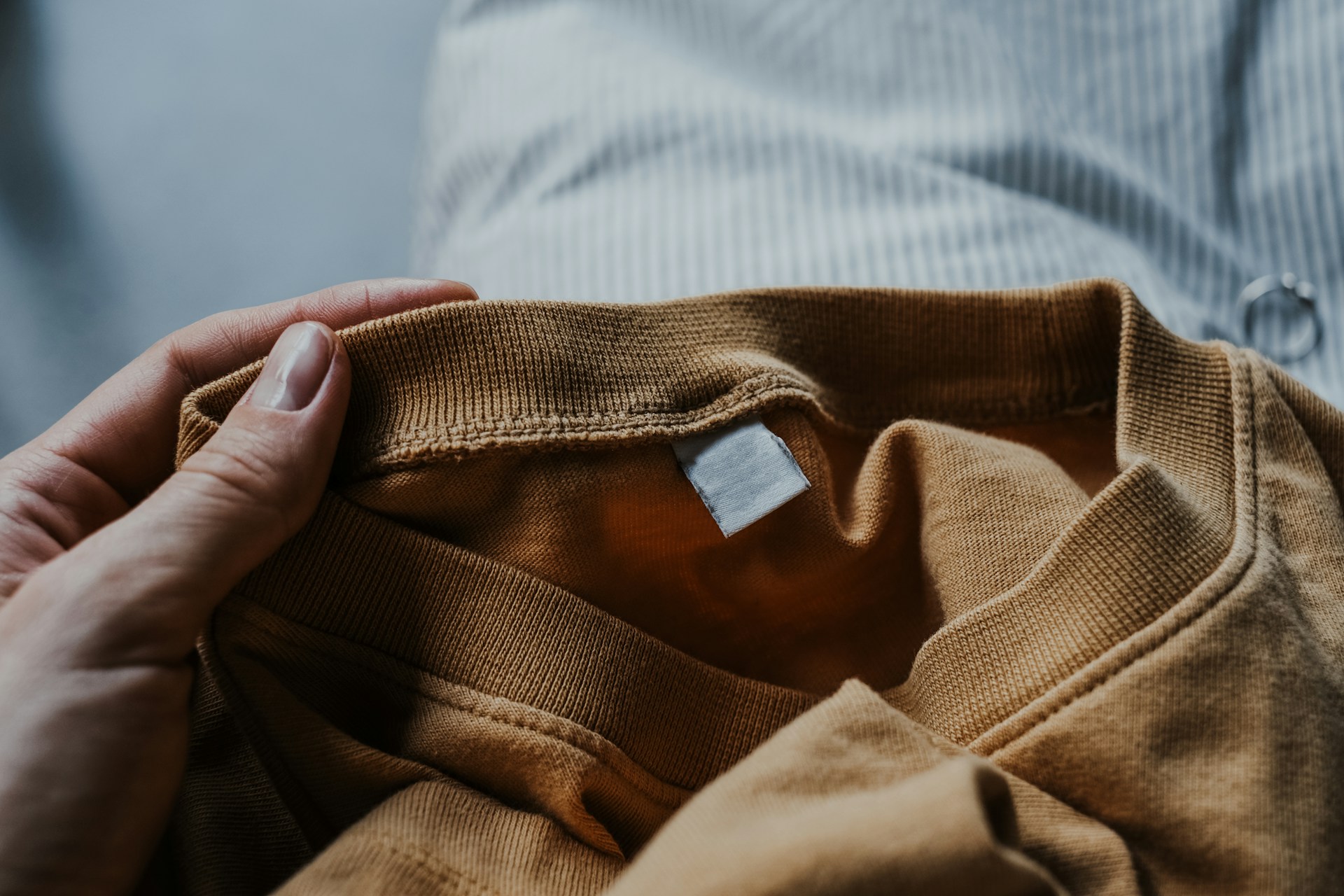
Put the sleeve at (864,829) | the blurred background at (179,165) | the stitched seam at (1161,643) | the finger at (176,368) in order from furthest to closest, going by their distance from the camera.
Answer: the blurred background at (179,165) < the finger at (176,368) < the stitched seam at (1161,643) < the sleeve at (864,829)

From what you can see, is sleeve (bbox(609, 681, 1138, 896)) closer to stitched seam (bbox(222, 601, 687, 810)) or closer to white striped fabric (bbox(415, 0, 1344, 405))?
stitched seam (bbox(222, 601, 687, 810))

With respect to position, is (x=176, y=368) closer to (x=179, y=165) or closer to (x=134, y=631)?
(x=134, y=631)

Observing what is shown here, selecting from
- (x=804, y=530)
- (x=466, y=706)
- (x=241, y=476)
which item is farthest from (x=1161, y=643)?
(x=241, y=476)

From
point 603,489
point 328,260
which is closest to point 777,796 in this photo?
point 603,489

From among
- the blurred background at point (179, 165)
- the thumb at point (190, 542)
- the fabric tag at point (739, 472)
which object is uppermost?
the blurred background at point (179, 165)

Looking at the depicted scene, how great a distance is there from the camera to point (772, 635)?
557mm

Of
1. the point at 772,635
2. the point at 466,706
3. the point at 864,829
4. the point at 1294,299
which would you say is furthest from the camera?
the point at 1294,299

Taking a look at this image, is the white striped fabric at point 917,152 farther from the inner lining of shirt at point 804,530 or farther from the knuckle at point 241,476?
the knuckle at point 241,476

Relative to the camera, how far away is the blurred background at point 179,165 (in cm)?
85

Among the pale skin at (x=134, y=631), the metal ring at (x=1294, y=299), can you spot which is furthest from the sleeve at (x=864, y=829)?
the metal ring at (x=1294, y=299)

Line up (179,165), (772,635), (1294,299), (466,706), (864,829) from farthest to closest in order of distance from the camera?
1. (179,165)
2. (1294,299)
3. (772,635)
4. (466,706)
5. (864,829)

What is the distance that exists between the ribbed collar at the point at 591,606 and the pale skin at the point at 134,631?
0.09 ft

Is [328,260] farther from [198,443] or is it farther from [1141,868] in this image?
[1141,868]

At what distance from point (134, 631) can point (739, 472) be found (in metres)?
0.30
